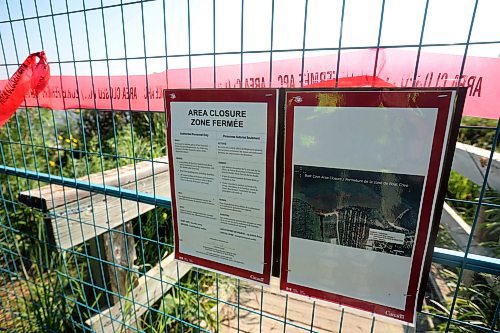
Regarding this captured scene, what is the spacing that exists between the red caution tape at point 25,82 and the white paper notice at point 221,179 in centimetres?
90

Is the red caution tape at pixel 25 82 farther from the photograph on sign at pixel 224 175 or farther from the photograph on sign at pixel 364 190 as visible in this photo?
the photograph on sign at pixel 364 190

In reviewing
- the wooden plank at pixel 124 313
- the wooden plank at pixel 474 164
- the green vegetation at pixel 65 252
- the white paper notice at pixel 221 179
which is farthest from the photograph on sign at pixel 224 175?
the wooden plank at pixel 474 164

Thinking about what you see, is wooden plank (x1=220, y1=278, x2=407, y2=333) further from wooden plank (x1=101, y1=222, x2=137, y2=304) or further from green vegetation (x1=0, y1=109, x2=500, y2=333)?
wooden plank (x1=101, y1=222, x2=137, y2=304)

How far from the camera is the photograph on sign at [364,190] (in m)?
0.83

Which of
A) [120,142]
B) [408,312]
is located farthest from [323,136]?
[120,142]

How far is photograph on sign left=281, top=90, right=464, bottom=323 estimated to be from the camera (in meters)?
0.83

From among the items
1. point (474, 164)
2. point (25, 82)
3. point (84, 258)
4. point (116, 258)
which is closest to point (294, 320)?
point (116, 258)

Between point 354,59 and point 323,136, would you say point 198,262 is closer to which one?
point 323,136

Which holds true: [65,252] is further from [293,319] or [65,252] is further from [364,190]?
[364,190]

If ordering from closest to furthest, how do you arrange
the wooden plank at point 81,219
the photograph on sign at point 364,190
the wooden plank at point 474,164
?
the photograph on sign at point 364,190 < the wooden plank at point 474,164 < the wooden plank at point 81,219

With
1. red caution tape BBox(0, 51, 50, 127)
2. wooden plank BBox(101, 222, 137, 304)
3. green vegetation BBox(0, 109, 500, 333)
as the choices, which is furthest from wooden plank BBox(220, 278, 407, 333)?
red caution tape BBox(0, 51, 50, 127)

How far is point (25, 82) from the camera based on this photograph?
156cm

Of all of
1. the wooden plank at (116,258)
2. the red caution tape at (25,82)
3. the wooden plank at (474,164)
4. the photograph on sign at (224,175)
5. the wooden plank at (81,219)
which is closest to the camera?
the photograph on sign at (224,175)

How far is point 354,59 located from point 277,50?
0.81 feet
